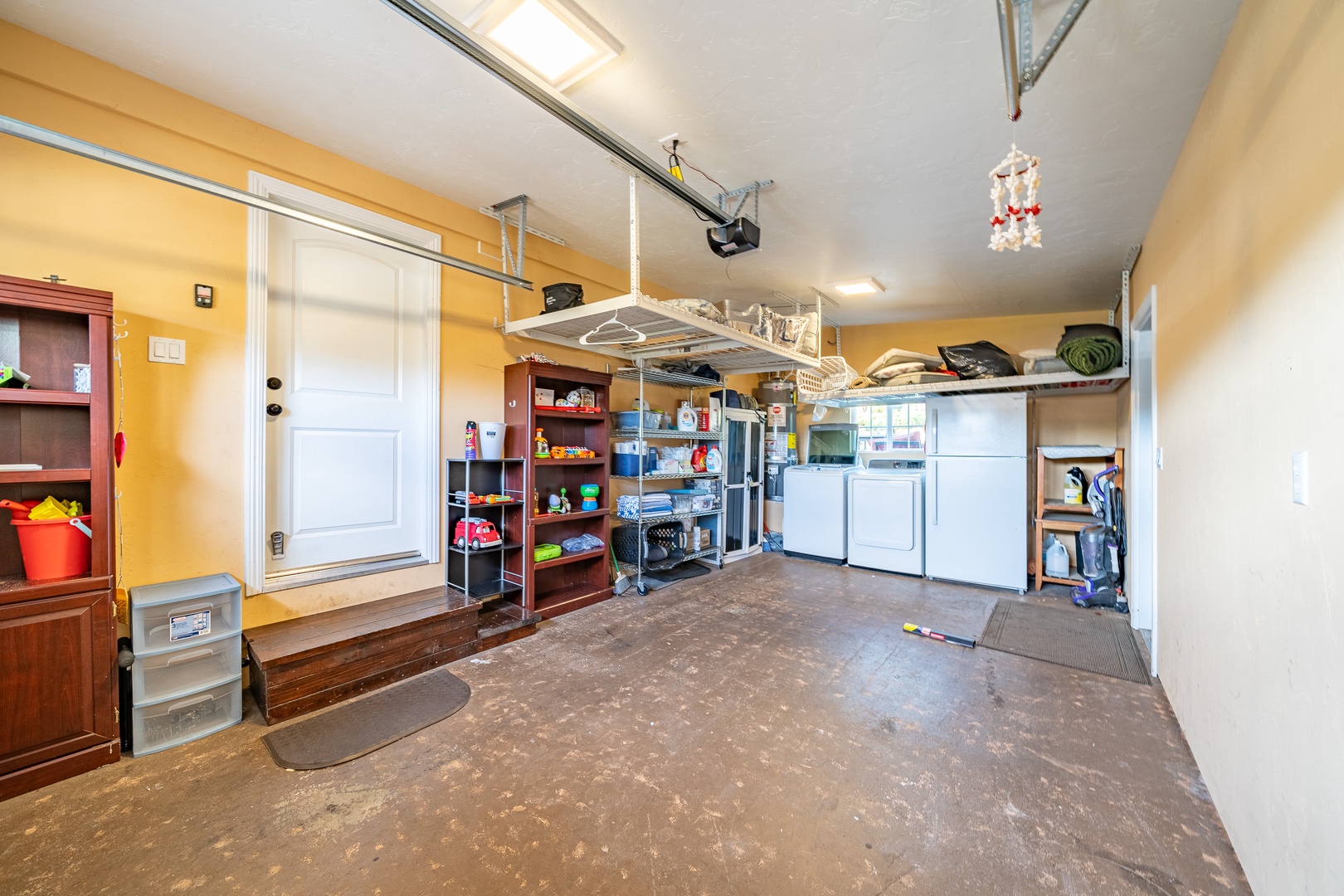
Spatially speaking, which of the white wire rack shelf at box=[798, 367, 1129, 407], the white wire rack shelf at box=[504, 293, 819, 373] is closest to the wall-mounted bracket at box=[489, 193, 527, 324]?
the white wire rack shelf at box=[504, 293, 819, 373]

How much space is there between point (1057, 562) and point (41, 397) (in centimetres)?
643

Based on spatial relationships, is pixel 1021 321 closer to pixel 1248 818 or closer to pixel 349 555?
pixel 1248 818

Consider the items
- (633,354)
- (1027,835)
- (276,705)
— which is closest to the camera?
(1027,835)

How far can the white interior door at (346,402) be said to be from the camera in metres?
2.64

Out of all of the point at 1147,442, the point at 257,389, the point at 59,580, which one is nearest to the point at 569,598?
the point at 257,389

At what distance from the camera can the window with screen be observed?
5.21 m

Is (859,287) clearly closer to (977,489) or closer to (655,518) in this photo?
(977,489)

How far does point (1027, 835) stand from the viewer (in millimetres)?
1616

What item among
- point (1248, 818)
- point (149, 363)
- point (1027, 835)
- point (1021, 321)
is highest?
point (1021, 321)

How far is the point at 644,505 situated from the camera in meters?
4.33

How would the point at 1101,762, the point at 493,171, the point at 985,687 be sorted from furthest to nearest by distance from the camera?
the point at 493,171
the point at 985,687
the point at 1101,762

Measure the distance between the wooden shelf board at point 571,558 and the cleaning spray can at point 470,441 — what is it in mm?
890

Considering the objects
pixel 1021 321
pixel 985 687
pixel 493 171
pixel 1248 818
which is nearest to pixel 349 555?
pixel 493 171

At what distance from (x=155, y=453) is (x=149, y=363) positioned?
40cm
